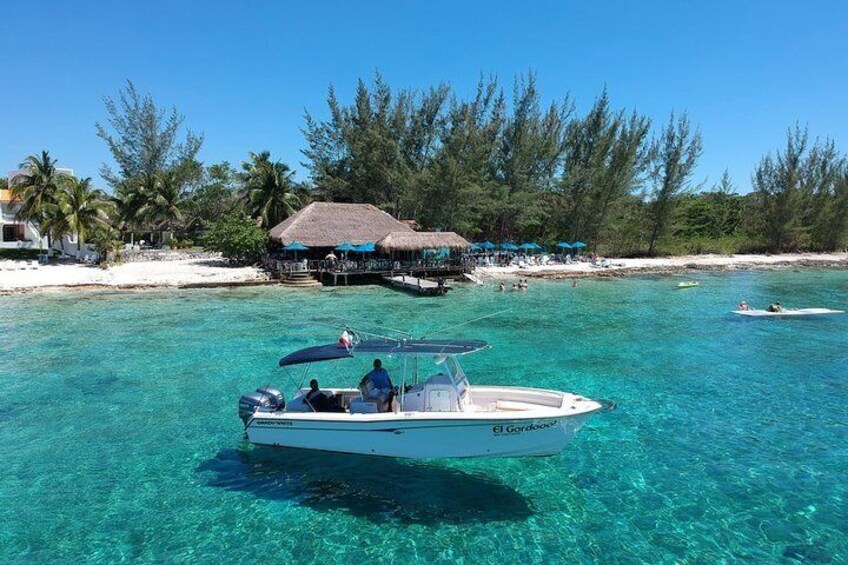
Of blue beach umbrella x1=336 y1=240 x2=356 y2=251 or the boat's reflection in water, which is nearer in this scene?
the boat's reflection in water

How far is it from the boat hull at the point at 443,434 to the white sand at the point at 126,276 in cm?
2831

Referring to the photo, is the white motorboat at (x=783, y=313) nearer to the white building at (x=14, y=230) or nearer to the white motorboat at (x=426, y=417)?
the white motorboat at (x=426, y=417)

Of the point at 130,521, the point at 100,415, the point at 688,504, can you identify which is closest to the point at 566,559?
the point at 688,504

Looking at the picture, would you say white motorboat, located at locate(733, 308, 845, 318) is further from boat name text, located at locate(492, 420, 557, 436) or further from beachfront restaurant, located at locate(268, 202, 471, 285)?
boat name text, located at locate(492, 420, 557, 436)

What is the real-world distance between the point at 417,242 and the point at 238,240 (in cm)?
1401

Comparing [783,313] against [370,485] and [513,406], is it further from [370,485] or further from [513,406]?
[370,485]

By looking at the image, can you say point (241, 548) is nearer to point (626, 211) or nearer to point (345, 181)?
point (345, 181)

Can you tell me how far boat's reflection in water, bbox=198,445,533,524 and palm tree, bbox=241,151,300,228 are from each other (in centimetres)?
3906

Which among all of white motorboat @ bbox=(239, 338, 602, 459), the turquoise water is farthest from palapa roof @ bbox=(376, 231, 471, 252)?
white motorboat @ bbox=(239, 338, 602, 459)

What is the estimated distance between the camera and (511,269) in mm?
45656

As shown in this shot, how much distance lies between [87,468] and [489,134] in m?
51.0

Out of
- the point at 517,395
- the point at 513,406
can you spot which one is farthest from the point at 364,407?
the point at 517,395

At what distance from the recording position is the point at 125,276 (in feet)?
116

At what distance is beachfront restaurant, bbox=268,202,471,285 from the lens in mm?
37812
